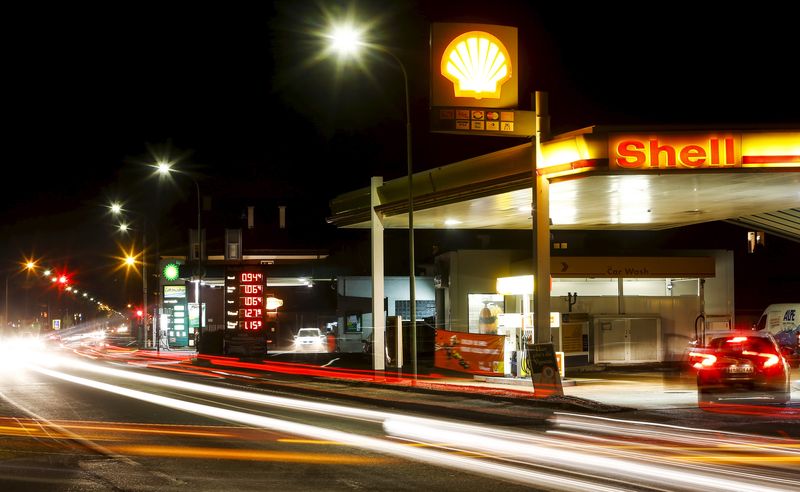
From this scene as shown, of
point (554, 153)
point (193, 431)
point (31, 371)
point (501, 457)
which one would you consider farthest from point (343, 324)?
point (501, 457)

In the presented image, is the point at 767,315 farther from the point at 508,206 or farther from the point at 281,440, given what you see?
the point at 281,440

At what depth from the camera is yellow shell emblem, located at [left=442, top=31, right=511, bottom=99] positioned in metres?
20.9

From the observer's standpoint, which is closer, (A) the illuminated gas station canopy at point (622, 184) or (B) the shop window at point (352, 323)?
(A) the illuminated gas station canopy at point (622, 184)

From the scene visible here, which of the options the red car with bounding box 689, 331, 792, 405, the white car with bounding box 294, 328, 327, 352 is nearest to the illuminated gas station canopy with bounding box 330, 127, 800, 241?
the red car with bounding box 689, 331, 792, 405

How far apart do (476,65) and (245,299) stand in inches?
925

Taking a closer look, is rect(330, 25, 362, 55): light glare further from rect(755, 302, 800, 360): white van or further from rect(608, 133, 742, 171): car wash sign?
rect(755, 302, 800, 360): white van

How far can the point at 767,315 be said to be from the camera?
3719cm

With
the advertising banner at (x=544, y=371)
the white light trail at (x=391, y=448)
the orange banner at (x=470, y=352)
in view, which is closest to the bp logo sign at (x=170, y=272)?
the orange banner at (x=470, y=352)

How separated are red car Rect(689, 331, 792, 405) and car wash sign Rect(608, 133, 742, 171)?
375 cm

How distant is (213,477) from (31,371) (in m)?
26.0

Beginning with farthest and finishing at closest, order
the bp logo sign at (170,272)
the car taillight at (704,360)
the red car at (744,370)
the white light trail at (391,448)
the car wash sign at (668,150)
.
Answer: the bp logo sign at (170,272), the car wash sign at (668,150), the car taillight at (704,360), the red car at (744,370), the white light trail at (391,448)

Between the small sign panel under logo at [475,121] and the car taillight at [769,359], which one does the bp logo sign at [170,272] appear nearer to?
the small sign panel under logo at [475,121]

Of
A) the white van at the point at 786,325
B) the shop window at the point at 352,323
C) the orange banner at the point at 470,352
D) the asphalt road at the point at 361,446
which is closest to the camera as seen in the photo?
the asphalt road at the point at 361,446

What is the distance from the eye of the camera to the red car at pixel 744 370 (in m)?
18.0
